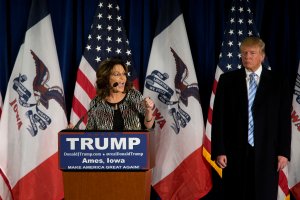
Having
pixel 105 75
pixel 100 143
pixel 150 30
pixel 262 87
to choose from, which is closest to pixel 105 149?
pixel 100 143

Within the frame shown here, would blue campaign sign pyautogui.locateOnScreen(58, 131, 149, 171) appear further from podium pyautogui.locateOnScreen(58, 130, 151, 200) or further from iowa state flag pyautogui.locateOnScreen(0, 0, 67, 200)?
iowa state flag pyautogui.locateOnScreen(0, 0, 67, 200)

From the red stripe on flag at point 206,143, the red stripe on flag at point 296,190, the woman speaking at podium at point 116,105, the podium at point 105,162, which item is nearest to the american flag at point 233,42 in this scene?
the red stripe on flag at point 206,143

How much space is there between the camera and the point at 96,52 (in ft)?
12.7

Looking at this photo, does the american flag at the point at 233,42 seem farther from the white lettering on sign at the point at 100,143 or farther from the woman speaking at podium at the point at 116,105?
the white lettering on sign at the point at 100,143

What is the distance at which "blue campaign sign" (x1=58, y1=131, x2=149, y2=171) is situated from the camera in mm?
2434

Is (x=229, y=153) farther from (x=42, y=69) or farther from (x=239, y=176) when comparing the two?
(x=42, y=69)

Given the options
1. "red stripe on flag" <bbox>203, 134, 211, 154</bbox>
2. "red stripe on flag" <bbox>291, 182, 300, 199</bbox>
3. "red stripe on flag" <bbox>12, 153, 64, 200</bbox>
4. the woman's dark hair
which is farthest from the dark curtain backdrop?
the woman's dark hair

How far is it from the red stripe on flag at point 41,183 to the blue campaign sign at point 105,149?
1.43m

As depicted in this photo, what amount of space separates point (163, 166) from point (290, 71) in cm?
136

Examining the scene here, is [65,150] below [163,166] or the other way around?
the other way around

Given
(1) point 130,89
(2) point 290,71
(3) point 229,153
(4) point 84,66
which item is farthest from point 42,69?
(2) point 290,71

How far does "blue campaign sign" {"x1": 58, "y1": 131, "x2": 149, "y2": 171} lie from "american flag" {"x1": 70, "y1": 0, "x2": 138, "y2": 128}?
1.41 metres

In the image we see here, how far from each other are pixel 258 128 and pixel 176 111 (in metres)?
1.13

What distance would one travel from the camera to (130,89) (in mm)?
3080
